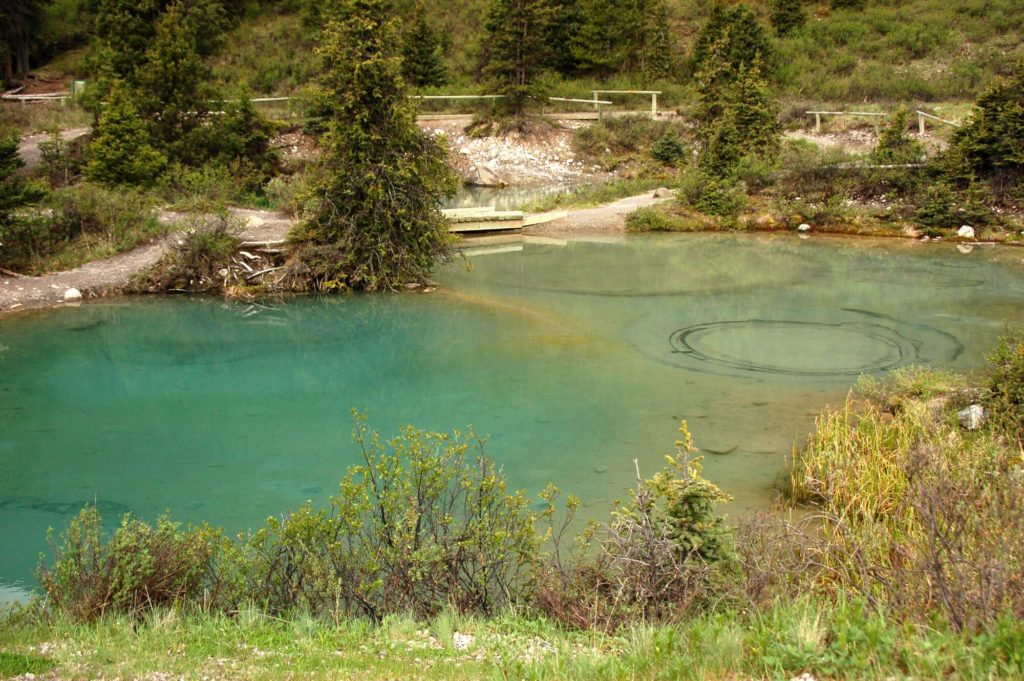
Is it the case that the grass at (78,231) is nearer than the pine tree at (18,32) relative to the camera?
Yes

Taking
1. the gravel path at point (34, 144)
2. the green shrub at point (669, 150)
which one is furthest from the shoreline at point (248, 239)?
the gravel path at point (34, 144)

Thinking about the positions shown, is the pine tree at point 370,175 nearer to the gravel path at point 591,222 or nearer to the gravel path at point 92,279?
the gravel path at point 92,279

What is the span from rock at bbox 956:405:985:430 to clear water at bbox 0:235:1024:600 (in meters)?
1.75

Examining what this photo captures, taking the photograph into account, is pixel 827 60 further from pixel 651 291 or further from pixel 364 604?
pixel 364 604

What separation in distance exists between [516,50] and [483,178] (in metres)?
6.30

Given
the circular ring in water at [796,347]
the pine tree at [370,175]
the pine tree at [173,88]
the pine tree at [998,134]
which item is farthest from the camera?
the pine tree at [173,88]

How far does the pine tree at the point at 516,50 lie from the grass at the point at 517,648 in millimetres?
33920

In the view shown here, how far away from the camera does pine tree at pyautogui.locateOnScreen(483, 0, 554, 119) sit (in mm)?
37125

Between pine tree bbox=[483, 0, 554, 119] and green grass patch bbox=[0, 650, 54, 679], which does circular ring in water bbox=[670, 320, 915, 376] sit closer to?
green grass patch bbox=[0, 650, 54, 679]

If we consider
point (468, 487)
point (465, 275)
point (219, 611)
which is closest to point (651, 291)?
point (465, 275)

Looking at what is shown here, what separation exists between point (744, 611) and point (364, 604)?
2531 millimetres

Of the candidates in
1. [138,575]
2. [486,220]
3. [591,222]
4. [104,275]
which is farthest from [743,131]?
[138,575]

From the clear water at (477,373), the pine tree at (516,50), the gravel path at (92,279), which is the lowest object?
the clear water at (477,373)

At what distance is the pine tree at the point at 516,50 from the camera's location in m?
37.1
